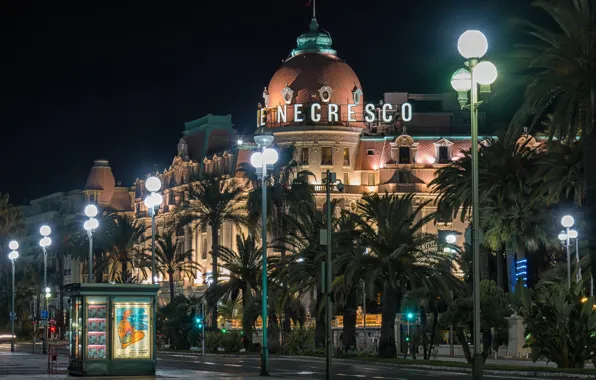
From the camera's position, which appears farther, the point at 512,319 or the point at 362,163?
the point at 362,163

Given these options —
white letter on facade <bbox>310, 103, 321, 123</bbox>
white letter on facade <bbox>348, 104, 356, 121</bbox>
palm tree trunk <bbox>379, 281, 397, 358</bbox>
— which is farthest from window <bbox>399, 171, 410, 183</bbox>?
palm tree trunk <bbox>379, 281, 397, 358</bbox>

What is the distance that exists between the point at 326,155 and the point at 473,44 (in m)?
105

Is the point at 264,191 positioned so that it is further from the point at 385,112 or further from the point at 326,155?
the point at 385,112

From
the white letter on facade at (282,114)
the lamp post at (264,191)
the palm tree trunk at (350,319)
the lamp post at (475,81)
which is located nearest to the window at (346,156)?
the white letter on facade at (282,114)

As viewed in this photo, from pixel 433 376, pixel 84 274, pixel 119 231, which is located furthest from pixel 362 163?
pixel 433 376

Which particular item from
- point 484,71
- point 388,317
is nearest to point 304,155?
point 388,317

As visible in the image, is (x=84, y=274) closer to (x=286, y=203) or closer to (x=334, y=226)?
(x=286, y=203)

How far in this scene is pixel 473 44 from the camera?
30.1 metres

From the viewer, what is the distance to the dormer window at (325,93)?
432 feet

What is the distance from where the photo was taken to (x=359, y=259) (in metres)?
62.0

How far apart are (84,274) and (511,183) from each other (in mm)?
95867

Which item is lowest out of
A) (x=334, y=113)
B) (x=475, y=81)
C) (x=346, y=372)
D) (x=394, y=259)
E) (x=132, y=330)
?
(x=346, y=372)

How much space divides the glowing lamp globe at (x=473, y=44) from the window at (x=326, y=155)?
10419cm

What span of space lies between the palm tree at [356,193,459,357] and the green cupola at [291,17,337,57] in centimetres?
7127
